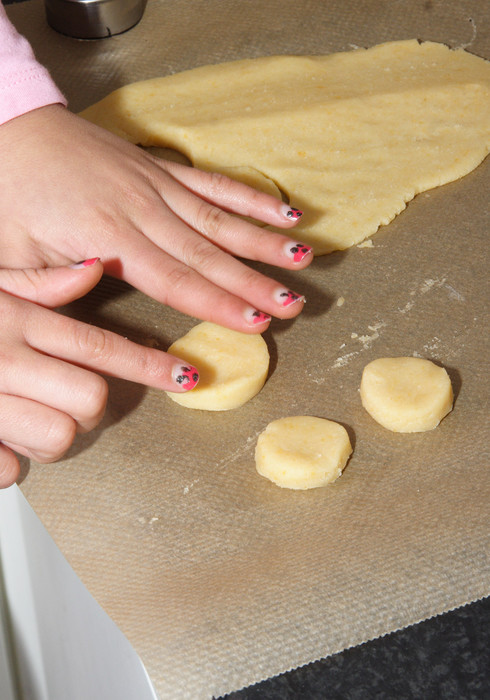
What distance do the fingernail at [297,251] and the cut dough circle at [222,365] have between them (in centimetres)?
13

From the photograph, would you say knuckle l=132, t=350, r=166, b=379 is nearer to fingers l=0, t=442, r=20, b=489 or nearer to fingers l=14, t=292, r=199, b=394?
fingers l=14, t=292, r=199, b=394

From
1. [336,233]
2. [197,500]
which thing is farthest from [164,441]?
[336,233]

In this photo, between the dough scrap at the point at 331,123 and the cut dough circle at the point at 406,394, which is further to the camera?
the dough scrap at the point at 331,123

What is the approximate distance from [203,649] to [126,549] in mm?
172

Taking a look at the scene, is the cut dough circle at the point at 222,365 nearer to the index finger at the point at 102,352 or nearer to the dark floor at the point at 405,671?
the index finger at the point at 102,352

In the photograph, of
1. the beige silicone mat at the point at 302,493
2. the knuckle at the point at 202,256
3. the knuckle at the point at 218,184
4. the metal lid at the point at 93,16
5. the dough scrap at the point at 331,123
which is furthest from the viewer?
the metal lid at the point at 93,16

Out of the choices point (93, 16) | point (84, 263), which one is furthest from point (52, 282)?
point (93, 16)

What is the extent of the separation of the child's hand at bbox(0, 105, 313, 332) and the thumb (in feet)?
0.20

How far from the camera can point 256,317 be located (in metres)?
1.03

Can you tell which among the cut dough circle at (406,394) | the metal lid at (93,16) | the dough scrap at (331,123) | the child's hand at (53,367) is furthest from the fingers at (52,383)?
the metal lid at (93,16)

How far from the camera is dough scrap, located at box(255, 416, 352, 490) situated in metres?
1.00

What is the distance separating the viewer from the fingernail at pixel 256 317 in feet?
3.38

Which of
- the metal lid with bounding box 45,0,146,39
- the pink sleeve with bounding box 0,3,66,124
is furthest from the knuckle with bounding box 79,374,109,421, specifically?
the metal lid with bounding box 45,0,146,39

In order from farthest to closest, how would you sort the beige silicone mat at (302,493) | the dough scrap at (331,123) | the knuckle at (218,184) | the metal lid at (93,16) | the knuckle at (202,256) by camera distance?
1. the metal lid at (93,16)
2. the dough scrap at (331,123)
3. the knuckle at (218,184)
4. the knuckle at (202,256)
5. the beige silicone mat at (302,493)
